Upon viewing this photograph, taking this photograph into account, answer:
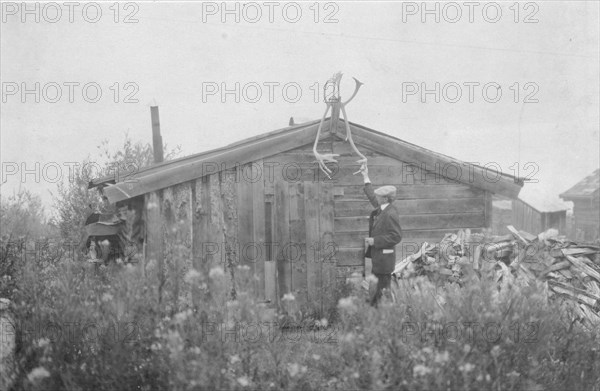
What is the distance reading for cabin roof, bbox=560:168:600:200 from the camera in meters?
27.9

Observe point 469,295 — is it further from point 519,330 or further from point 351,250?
point 351,250

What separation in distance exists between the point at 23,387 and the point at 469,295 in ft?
13.0

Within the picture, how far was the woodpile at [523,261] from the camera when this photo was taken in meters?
8.01

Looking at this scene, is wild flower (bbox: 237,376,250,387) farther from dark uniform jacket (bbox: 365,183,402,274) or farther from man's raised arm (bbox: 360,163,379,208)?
man's raised arm (bbox: 360,163,379,208)

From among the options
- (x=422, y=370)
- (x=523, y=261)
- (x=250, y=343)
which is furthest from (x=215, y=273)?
(x=523, y=261)

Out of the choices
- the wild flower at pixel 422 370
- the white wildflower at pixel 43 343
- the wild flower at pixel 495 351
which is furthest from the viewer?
the white wildflower at pixel 43 343

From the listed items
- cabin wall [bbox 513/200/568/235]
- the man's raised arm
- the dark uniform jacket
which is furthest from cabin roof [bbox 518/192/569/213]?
the dark uniform jacket

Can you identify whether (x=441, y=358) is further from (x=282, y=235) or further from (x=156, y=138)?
(x=156, y=138)

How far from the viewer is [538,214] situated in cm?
2423

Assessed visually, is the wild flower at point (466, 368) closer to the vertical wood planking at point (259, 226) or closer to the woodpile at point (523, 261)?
the woodpile at point (523, 261)

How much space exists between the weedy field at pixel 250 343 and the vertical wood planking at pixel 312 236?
12.9 feet

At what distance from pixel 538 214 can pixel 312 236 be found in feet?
57.1

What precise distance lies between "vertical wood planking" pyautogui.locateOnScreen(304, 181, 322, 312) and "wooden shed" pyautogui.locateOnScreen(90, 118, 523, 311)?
0.05 feet

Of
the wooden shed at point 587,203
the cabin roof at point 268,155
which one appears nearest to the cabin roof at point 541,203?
the wooden shed at point 587,203
